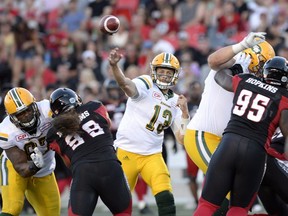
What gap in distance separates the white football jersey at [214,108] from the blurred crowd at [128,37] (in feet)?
19.0

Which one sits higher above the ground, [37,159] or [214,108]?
[214,108]

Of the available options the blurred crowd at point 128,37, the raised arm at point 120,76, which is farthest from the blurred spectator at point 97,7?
the raised arm at point 120,76

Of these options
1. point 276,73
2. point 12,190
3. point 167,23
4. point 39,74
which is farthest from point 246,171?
point 167,23

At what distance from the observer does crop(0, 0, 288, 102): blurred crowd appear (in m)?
15.1

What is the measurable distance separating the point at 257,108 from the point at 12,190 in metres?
2.62

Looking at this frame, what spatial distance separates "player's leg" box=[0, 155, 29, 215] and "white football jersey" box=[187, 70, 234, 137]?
1.84 metres

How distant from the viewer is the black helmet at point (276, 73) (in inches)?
303

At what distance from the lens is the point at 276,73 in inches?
304

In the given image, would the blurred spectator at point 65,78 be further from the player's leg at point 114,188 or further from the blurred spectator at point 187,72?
the player's leg at point 114,188

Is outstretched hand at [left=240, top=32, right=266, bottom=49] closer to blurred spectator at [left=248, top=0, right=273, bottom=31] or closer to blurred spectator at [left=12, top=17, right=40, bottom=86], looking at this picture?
blurred spectator at [left=248, top=0, right=273, bottom=31]

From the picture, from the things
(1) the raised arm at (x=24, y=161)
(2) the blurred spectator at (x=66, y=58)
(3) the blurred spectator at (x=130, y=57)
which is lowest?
(2) the blurred spectator at (x=66, y=58)

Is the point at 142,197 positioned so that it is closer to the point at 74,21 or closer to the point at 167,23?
the point at 167,23

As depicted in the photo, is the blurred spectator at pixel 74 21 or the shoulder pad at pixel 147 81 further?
the blurred spectator at pixel 74 21

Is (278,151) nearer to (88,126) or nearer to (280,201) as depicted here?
(280,201)
